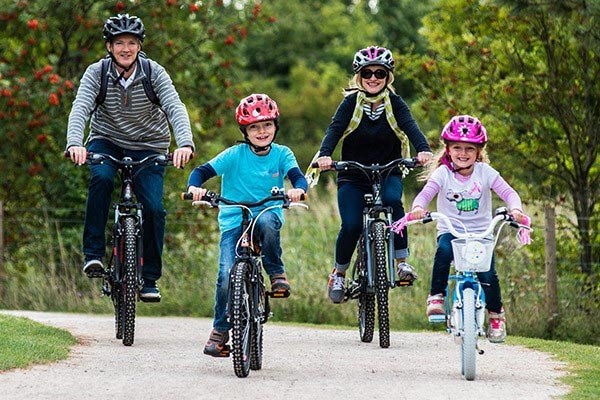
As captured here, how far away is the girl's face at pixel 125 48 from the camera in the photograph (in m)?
11.6

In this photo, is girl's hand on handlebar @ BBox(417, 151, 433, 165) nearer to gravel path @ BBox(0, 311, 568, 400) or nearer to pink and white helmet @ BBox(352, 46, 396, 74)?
pink and white helmet @ BBox(352, 46, 396, 74)

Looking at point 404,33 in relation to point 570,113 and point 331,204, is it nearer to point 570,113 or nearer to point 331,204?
point 331,204

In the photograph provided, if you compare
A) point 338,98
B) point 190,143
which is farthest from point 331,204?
point 338,98

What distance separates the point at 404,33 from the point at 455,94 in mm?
38952

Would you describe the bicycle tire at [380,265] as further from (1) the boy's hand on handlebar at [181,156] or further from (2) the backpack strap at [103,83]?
(2) the backpack strap at [103,83]

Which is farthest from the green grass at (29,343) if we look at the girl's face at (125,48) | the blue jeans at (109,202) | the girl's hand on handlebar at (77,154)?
the girl's face at (125,48)

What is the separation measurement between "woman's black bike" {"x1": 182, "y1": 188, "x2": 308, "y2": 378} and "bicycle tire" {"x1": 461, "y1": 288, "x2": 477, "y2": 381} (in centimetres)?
125

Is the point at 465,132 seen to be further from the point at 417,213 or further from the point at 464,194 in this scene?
the point at 417,213

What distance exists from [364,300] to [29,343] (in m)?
2.86

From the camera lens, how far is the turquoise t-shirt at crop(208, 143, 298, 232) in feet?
33.7

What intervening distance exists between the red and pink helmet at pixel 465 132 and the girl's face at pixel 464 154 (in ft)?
0.17

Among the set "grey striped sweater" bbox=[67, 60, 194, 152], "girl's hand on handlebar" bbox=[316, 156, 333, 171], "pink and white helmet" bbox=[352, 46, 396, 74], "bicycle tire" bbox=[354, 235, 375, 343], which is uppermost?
"pink and white helmet" bbox=[352, 46, 396, 74]

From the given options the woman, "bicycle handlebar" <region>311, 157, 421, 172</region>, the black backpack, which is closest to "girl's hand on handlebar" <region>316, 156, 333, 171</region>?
"bicycle handlebar" <region>311, 157, 421, 172</region>

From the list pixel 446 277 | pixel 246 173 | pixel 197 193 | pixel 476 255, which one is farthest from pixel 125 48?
pixel 476 255
